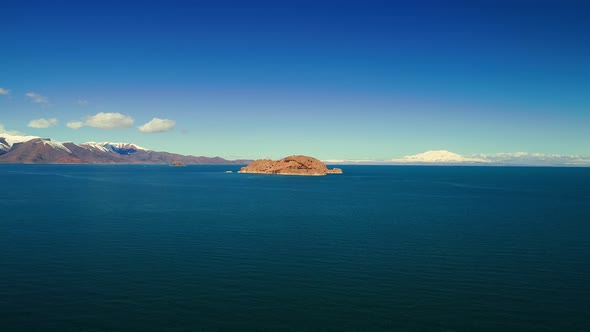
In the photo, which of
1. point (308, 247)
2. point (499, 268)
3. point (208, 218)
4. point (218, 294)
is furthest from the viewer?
point (208, 218)

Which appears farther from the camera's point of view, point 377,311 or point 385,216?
point 385,216

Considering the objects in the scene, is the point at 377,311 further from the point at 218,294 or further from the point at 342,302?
the point at 218,294

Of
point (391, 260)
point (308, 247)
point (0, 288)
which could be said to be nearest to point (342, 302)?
point (391, 260)

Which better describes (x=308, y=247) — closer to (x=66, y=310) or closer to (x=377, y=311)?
(x=377, y=311)

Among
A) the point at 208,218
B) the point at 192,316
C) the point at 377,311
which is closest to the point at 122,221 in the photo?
the point at 208,218

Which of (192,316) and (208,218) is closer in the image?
(192,316)

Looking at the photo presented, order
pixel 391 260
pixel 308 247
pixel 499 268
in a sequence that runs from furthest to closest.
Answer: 1. pixel 308 247
2. pixel 391 260
3. pixel 499 268

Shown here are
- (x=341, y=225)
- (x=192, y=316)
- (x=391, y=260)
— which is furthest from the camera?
(x=341, y=225)

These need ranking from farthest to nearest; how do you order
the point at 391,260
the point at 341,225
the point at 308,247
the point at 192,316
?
the point at 341,225, the point at 308,247, the point at 391,260, the point at 192,316
